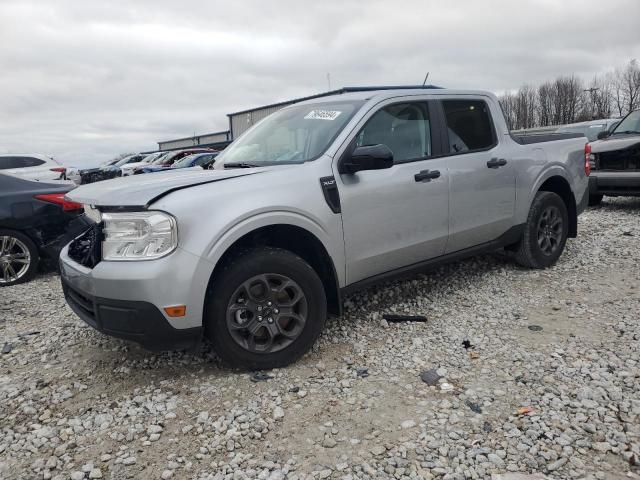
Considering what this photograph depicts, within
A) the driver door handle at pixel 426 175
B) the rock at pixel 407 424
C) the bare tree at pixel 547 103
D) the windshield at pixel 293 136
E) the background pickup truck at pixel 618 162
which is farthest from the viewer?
the bare tree at pixel 547 103

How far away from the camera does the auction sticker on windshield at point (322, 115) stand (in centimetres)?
384

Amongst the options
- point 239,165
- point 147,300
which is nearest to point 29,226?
point 239,165

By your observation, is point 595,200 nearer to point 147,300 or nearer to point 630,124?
point 630,124

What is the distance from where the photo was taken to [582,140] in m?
5.61

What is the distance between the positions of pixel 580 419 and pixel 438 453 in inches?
32.7

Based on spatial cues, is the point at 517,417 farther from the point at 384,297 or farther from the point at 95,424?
the point at 95,424

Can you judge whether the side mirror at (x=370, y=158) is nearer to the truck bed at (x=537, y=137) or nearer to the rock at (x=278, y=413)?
the rock at (x=278, y=413)

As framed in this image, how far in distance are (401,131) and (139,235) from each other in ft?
7.30

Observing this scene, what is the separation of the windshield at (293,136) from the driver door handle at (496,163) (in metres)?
1.45

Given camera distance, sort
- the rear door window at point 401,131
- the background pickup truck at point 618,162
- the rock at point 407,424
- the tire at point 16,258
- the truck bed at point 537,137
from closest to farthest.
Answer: the rock at point 407,424
the rear door window at point 401,131
the truck bed at point 537,137
the tire at point 16,258
the background pickup truck at point 618,162

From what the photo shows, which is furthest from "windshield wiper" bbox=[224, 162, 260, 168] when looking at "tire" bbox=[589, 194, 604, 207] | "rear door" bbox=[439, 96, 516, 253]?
"tire" bbox=[589, 194, 604, 207]

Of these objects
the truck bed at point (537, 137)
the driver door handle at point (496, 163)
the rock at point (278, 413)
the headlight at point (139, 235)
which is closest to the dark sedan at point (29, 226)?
the headlight at point (139, 235)

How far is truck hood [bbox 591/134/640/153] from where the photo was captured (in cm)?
806

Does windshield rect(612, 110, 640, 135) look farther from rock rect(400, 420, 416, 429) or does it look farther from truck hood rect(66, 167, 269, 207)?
rock rect(400, 420, 416, 429)
